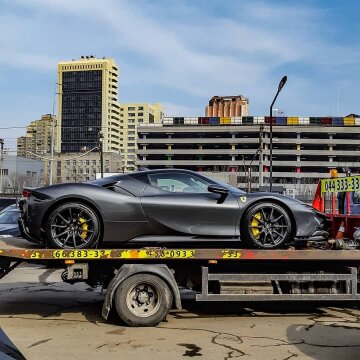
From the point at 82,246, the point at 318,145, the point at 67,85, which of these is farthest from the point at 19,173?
the point at 82,246

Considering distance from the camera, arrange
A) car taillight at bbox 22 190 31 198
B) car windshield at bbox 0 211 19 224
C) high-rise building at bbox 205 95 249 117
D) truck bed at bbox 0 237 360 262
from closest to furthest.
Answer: truck bed at bbox 0 237 360 262 → car taillight at bbox 22 190 31 198 → car windshield at bbox 0 211 19 224 → high-rise building at bbox 205 95 249 117

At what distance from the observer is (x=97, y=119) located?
6000 centimetres

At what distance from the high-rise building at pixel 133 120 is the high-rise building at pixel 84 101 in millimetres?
25050

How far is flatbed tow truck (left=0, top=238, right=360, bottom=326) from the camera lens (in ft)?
20.8

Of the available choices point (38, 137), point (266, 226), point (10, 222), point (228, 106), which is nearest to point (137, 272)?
point (266, 226)

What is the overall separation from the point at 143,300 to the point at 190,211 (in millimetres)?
1310

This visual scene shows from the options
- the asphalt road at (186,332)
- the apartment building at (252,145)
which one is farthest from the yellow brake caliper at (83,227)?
the apartment building at (252,145)

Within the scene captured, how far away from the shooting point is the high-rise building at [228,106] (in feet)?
458

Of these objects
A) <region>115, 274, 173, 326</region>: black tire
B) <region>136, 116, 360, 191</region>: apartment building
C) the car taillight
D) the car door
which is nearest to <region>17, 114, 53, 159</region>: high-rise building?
<region>136, 116, 360, 191</region>: apartment building

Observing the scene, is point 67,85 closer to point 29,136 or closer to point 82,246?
point 29,136

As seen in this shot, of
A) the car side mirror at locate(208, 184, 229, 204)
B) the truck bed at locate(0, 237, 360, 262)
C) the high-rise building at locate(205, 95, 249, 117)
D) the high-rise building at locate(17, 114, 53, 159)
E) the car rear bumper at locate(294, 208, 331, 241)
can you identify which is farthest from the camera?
the high-rise building at locate(205, 95, 249, 117)

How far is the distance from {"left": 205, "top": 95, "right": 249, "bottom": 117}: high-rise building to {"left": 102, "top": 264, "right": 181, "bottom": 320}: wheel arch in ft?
443

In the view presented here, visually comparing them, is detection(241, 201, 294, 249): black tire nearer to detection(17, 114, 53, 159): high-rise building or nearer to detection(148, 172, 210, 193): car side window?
detection(148, 172, 210, 193): car side window

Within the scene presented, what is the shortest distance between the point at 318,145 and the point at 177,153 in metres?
33.3
